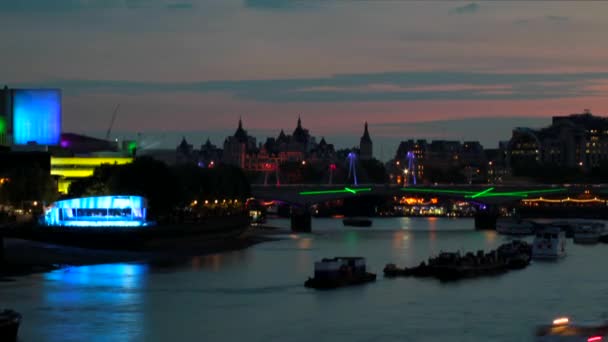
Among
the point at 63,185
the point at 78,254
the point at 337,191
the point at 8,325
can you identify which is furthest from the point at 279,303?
the point at 337,191

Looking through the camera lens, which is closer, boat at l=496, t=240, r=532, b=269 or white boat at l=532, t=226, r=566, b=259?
boat at l=496, t=240, r=532, b=269

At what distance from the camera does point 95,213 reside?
6919 cm

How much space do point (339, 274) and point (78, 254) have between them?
15.9 m

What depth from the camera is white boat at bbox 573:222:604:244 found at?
82562 millimetres

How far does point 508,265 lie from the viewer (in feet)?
192

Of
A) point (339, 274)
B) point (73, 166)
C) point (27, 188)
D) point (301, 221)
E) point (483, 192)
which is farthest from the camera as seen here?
point (483, 192)

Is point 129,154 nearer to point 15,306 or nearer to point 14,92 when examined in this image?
point 14,92

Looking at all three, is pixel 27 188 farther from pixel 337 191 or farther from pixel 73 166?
pixel 337 191

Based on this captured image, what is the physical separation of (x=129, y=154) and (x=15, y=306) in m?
63.8

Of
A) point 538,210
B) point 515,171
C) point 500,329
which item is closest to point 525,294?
point 500,329

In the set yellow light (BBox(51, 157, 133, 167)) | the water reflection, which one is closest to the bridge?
yellow light (BBox(51, 157, 133, 167))

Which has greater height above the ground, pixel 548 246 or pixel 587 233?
pixel 587 233

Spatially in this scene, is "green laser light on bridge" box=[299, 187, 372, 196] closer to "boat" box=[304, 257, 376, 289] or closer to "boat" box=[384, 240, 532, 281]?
"boat" box=[384, 240, 532, 281]

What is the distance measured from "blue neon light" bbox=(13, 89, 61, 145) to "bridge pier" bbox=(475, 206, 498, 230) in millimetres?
30342
